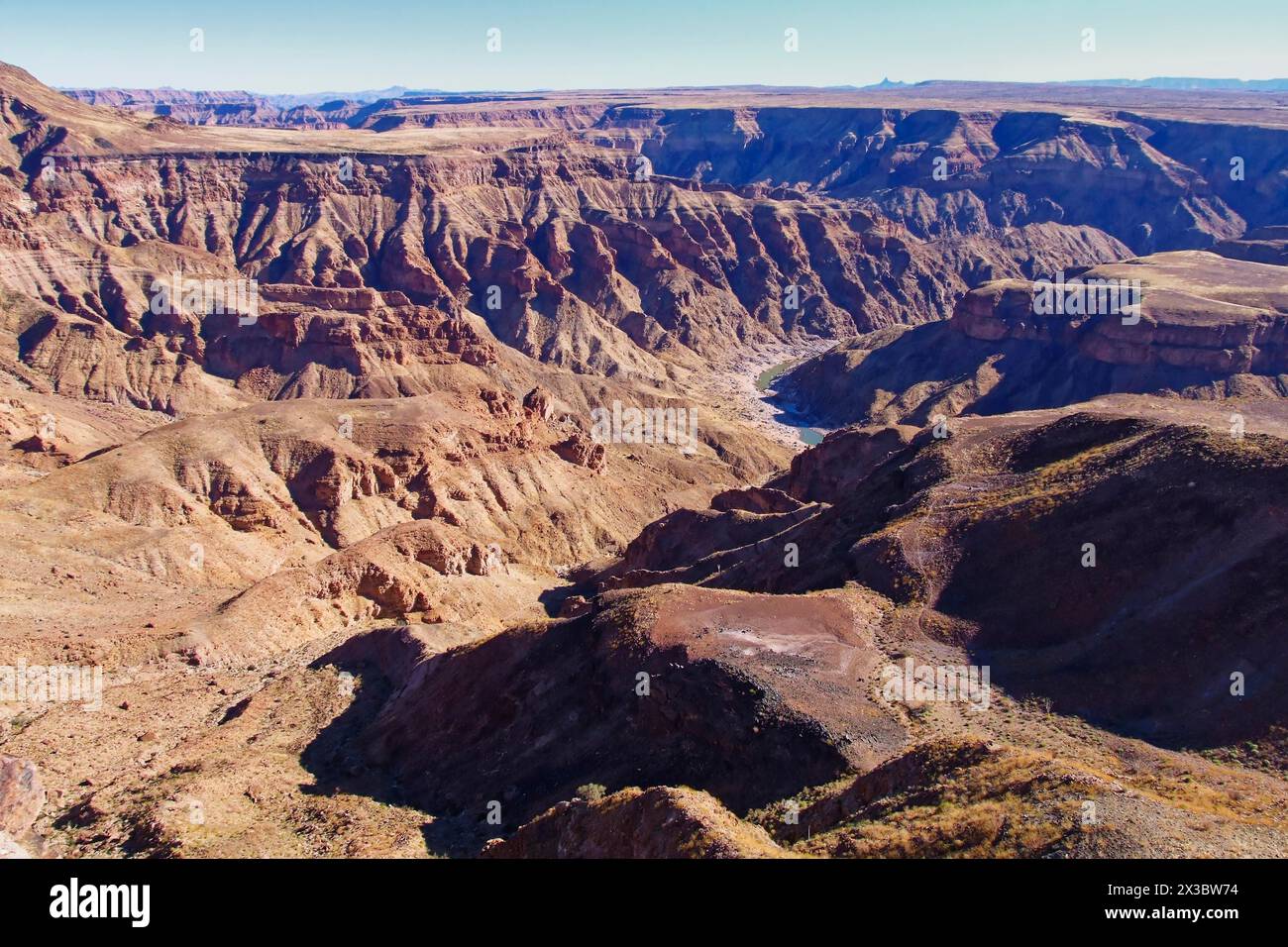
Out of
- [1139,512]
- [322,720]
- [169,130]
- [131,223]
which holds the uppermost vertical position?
[169,130]

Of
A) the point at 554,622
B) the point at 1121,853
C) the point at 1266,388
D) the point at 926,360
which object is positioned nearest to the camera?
the point at 1121,853

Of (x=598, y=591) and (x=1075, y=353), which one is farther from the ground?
(x=1075, y=353)

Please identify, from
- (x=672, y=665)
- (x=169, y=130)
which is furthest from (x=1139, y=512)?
(x=169, y=130)

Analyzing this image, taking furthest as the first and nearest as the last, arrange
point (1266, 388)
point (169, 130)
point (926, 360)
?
point (169, 130)
point (926, 360)
point (1266, 388)

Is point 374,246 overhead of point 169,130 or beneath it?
beneath

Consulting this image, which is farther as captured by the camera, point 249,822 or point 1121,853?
point 249,822

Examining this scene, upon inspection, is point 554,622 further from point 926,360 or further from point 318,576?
point 926,360

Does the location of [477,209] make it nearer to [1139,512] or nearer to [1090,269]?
[1090,269]

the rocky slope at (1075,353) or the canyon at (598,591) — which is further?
the rocky slope at (1075,353)

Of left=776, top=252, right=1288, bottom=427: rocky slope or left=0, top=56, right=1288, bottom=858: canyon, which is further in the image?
left=776, top=252, right=1288, bottom=427: rocky slope

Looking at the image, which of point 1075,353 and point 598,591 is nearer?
point 598,591
